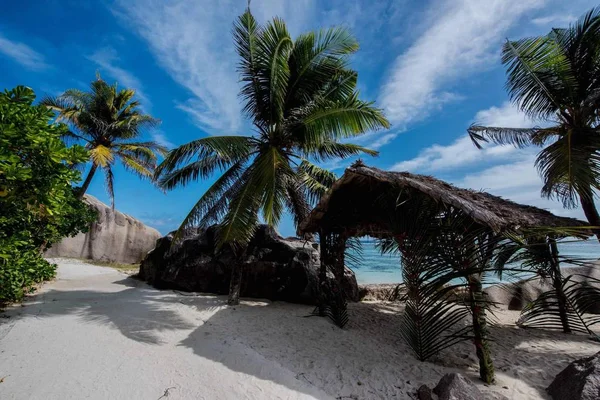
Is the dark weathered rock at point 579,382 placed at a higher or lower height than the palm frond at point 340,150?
lower

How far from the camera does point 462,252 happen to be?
422 centimetres

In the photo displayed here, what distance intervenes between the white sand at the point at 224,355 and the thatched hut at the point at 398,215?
0.88m

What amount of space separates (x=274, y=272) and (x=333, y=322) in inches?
110

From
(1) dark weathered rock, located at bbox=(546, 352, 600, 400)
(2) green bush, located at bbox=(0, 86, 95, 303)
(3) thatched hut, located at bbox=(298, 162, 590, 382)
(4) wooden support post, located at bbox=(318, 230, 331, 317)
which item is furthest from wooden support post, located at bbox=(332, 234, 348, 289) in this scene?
(2) green bush, located at bbox=(0, 86, 95, 303)

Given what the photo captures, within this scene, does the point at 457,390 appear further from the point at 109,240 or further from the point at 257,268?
the point at 109,240

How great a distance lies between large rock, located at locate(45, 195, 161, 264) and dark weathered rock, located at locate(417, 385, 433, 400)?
20.2 meters

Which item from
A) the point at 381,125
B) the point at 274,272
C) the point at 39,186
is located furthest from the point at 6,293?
the point at 381,125

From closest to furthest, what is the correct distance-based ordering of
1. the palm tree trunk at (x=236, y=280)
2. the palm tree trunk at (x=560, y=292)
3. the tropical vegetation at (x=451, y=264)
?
the tropical vegetation at (x=451, y=264) < the palm tree trunk at (x=560, y=292) < the palm tree trunk at (x=236, y=280)

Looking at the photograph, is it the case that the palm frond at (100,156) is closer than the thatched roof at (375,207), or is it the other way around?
the thatched roof at (375,207)

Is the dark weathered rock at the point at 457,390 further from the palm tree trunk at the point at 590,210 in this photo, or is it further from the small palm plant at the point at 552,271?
the palm tree trunk at the point at 590,210

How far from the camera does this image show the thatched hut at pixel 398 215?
4.12m

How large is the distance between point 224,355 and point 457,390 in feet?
10.3

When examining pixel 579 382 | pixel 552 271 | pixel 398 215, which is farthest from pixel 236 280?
pixel 552 271

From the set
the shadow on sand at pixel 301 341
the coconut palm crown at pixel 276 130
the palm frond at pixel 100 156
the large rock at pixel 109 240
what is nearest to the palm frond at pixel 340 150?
the coconut palm crown at pixel 276 130
